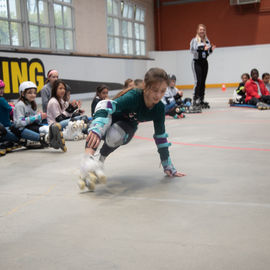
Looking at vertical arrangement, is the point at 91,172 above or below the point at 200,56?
below

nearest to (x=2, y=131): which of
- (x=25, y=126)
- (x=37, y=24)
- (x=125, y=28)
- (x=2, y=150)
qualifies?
(x=2, y=150)

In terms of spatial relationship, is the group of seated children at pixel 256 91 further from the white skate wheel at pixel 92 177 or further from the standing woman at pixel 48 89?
the white skate wheel at pixel 92 177

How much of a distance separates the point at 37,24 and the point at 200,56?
4.25 meters

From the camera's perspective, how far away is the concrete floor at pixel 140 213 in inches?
54.7

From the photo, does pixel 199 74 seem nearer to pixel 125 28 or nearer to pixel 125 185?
pixel 125 185

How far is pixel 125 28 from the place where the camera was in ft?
43.1

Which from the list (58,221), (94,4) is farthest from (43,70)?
(58,221)

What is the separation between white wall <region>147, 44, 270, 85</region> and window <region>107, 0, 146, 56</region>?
1108 mm

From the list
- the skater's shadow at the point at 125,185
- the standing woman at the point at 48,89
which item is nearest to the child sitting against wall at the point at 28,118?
the standing woman at the point at 48,89

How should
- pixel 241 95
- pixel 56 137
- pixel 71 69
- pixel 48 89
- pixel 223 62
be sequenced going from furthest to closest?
pixel 223 62
pixel 71 69
pixel 241 95
pixel 48 89
pixel 56 137

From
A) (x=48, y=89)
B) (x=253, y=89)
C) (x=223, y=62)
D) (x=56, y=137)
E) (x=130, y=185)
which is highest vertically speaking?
(x=223, y=62)

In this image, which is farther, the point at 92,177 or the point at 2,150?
the point at 2,150

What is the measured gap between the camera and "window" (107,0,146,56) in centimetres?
1230

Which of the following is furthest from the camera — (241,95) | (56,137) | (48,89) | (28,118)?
(241,95)
